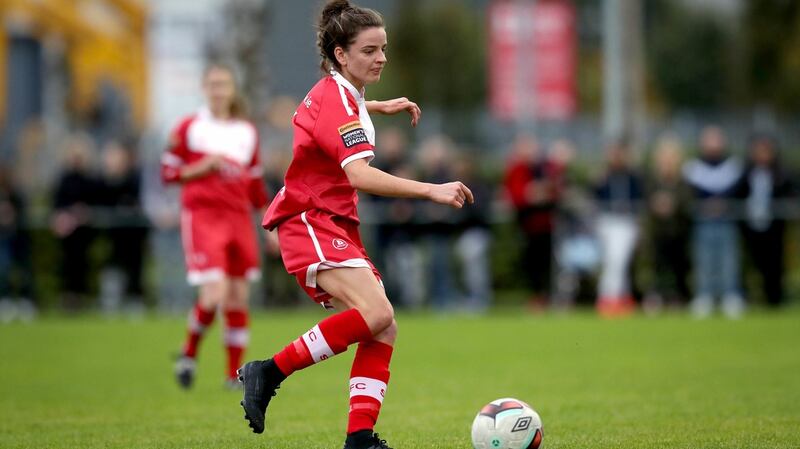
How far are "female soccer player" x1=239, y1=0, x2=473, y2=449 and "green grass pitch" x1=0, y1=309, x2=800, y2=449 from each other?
0.70 meters

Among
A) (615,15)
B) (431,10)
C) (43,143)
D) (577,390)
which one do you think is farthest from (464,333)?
(431,10)

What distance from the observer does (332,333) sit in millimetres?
6016

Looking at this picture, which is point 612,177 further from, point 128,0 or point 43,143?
point 128,0

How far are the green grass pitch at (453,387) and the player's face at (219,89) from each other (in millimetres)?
2280

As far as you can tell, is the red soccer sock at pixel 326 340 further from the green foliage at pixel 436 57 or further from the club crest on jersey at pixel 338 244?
the green foliage at pixel 436 57

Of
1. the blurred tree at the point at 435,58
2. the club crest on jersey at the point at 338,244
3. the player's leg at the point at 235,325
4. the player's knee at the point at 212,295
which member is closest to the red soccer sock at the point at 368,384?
the club crest on jersey at the point at 338,244

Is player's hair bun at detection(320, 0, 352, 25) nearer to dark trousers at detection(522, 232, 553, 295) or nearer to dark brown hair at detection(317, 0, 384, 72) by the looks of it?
dark brown hair at detection(317, 0, 384, 72)

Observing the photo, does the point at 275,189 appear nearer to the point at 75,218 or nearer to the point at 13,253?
the point at 75,218

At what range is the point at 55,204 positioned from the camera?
19172mm

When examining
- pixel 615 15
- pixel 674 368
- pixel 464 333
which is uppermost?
pixel 615 15

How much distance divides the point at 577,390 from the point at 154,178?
12167 millimetres

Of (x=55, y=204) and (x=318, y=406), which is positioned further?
(x=55, y=204)

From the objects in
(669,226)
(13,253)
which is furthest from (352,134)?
(13,253)

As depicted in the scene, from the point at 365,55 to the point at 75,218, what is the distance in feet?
45.7
